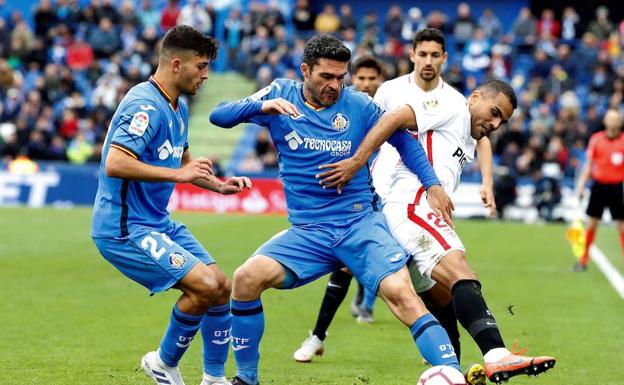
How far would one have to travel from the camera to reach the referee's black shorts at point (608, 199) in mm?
18156

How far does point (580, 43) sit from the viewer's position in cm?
3512

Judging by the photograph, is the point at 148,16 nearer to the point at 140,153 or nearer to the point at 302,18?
the point at 302,18

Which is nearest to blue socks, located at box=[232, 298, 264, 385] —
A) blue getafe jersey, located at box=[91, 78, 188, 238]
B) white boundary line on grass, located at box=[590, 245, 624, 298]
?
blue getafe jersey, located at box=[91, 78, 188, 238]

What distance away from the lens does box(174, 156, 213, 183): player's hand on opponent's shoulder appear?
691 cm

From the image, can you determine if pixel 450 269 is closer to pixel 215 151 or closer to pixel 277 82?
pixel 277 82

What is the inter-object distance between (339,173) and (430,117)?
1.07m

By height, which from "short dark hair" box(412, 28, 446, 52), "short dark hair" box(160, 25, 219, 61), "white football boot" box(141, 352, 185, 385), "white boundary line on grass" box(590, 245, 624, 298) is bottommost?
"white boundary line on grass" box(590, 245, 624, 298)

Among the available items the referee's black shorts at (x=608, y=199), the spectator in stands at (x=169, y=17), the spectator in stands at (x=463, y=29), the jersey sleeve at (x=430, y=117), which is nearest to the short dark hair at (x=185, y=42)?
the jersey sleeve at (x=430, y=117)

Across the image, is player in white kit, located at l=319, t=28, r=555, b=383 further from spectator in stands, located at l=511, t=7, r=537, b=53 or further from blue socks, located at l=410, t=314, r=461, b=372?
spectator in stands, located at l=511, t=7, r=537, b=53

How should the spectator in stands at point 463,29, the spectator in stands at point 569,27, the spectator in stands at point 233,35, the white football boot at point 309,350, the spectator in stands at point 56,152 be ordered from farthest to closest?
the spectator in stands at point 233,35
the spectator in stands at point 569,27
the spectator in stands at point 463,29
the spectator in stands at point 56,152
the white football boot at point 309,350

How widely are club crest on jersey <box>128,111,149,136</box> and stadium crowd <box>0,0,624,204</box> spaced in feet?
76.1

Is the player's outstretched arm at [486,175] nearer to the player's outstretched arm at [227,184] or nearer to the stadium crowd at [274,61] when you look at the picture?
the player's outstretched arm at [227,184]

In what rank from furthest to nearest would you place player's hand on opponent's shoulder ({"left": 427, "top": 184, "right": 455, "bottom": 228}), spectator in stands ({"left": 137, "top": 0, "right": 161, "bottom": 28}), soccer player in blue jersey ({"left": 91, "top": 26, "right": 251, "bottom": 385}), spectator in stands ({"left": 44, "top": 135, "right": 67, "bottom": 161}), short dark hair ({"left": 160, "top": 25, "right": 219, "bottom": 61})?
spectator in stands ({"left": 137, "top": 0, "right": 161, "bottom": 28}), spectator in stands ({"left": 44, "top": 135, "right": 67, "bottom": 161}), player's hand on opponent's shoulder ({"left": 427, "top": 184, "right": 455, "bottom": 228}), short dark hair ({"left": 160, "top": 25, "right": 219, "bottom": 61}), soccer player in blue jersey ({"left": 91, "top": 26, "right": 251, "bottom": 385})

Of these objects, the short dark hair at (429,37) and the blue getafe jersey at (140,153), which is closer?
the blue getafe jersey at (140,153)
